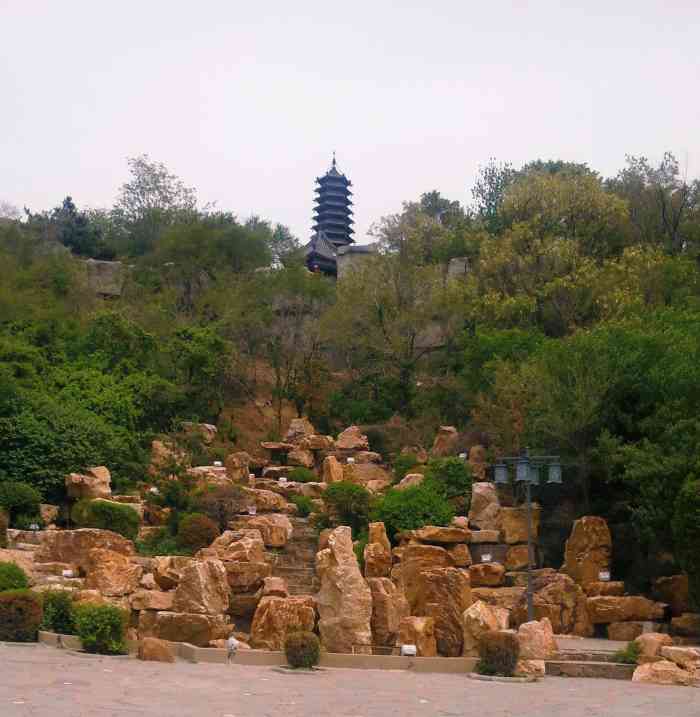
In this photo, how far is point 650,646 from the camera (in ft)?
57.1

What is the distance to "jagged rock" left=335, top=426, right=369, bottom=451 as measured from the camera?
3111cm

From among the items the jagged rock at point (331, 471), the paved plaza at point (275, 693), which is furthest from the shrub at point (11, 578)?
the jagged rock at point (331, 471)

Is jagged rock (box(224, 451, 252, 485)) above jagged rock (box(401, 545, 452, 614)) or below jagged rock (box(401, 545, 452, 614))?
above

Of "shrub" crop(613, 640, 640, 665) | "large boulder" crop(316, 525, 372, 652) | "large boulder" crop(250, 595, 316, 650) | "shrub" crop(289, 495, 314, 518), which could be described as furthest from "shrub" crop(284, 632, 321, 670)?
"shrub" crop(289, 495, 314, 518)

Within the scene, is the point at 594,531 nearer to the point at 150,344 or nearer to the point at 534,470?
the point at 534,470

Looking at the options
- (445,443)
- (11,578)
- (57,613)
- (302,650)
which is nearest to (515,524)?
(445,443)

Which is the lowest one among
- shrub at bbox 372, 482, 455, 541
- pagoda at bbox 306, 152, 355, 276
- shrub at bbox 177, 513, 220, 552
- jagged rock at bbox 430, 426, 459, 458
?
shrub at bbox 177, 513, 220, 552

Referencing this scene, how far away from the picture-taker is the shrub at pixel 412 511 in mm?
24750

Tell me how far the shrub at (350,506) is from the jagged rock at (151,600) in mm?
6996

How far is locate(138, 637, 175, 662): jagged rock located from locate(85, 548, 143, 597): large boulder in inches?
139

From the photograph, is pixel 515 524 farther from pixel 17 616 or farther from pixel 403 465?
pixel 17 616

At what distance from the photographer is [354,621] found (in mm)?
18188

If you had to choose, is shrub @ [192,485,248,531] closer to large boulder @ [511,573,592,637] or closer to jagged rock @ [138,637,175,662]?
large boulder @ [511,573,592,637]

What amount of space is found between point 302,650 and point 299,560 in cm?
862
